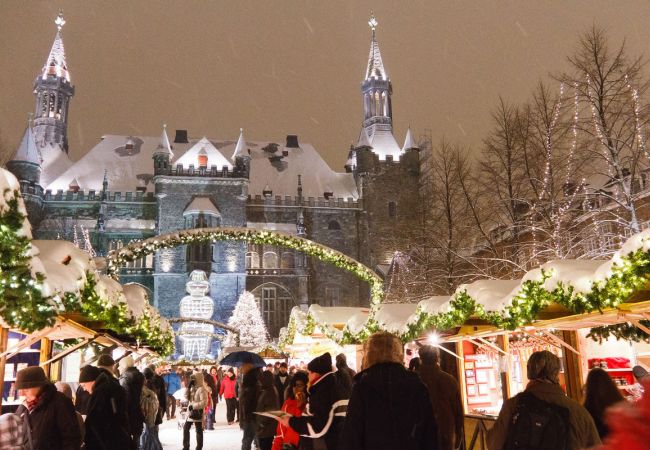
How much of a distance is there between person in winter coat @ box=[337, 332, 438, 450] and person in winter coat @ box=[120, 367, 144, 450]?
12.2 ft

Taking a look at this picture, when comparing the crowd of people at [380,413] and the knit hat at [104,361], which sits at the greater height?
the knit hat at [104,361]

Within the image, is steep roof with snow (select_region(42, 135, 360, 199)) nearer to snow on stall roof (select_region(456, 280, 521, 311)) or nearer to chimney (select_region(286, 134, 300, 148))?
chimney (select_region(286, 134, 300, 148))

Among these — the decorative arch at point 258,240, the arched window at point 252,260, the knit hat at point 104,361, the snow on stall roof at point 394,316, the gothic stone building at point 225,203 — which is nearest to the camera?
the knit hat at point 104,361

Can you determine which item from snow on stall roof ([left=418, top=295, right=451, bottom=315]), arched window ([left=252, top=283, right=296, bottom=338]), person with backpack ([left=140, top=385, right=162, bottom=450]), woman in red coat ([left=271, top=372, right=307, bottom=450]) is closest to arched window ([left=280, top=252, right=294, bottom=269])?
arched window ([left=252, top=283, right=296, bottom=338])

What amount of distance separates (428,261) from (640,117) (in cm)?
925

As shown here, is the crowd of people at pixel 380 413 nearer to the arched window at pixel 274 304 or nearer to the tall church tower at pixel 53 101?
the arched window at pixel 274 304

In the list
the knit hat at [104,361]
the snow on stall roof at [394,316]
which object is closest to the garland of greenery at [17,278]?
the knit hat at [104,361]

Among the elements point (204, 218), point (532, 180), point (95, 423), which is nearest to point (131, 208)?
point (204, 218)

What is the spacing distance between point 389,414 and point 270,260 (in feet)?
127

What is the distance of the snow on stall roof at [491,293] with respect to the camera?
5.78 meters

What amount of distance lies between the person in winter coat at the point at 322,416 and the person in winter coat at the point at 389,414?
1.36 metres

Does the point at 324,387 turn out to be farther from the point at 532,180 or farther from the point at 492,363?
the point at 532,180

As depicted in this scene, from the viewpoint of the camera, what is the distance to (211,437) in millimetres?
11922

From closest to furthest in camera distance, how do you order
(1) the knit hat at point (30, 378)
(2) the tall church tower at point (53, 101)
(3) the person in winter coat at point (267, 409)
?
1. (1) the knit hat at point (30, 378)
2. (3) the person in winter coat at point (267, 409)
3. (2) the tall church tower at point (53, 101)
